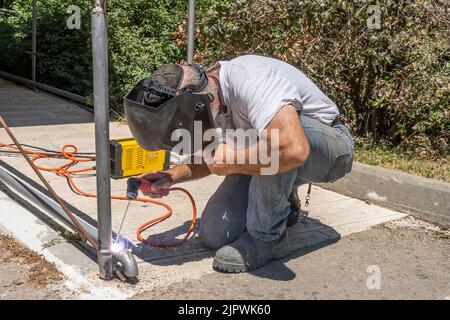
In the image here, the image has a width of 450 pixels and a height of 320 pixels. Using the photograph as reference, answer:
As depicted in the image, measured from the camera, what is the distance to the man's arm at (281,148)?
2.45m

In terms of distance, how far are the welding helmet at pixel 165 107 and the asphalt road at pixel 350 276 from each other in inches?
27.3

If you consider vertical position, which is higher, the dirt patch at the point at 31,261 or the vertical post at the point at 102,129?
the vertical post at the point at 102,129

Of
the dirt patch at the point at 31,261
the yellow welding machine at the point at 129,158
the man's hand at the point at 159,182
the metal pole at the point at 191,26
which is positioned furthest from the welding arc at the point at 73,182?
the metal pole at the point at 191,26

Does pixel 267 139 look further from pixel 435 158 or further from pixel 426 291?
pixel 435 158

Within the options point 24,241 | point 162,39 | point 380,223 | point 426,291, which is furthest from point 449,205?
point 162,39

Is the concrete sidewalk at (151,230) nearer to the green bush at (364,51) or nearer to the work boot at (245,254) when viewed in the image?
the work boot at (245,254)

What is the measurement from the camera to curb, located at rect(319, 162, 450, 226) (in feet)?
12.8

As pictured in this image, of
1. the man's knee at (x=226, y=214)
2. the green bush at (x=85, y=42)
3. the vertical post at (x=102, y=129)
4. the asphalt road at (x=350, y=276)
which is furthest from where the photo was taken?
the green bush at (x=85, y=42)

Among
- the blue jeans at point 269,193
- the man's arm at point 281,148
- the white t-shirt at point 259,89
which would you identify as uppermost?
the white t-shirt at point 259,89

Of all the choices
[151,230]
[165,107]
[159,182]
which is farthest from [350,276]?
[165,107]

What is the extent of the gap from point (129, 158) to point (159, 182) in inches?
62.7

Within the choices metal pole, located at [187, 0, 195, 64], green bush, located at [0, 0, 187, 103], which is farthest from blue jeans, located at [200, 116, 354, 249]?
green bush, located at [0, 0, 187, 103]

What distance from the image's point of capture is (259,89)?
2.53 m

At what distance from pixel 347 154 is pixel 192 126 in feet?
3.11
